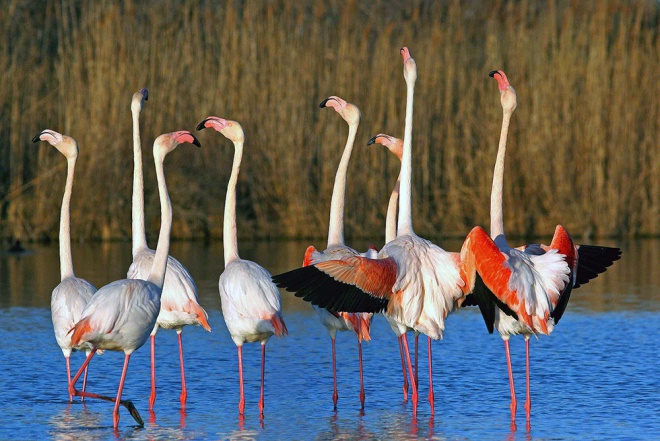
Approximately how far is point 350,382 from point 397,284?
1463mm

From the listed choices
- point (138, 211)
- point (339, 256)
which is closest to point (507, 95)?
point (339, 256)

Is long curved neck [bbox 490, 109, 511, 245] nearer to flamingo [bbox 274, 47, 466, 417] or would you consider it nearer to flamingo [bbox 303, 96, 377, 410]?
flamingo [bbox 274, 47, 466, 417]

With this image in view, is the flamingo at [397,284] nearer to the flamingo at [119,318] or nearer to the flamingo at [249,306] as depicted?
the flamingo at [249,306]

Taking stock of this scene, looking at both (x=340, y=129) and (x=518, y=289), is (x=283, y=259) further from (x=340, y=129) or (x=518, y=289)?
(x=518, y=289)

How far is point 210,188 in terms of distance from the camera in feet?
52.5

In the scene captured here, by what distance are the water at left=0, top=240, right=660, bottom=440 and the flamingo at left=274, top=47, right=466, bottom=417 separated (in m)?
0.59

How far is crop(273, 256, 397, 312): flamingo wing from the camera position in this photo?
6.23 m

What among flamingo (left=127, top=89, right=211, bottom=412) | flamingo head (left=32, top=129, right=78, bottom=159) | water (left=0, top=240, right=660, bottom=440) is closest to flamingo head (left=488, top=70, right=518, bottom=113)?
water (left=0, top=240, right=660, bottom=440)

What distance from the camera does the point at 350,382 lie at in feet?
25.3

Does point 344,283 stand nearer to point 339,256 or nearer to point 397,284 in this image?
point 397,284

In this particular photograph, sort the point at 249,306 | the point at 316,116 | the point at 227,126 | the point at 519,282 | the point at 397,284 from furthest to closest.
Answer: the point at 316,116, the point at 227,126, the point at 249,306, the point at 397,284, the point at 519,282

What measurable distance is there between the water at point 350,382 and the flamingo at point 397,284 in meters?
0.59

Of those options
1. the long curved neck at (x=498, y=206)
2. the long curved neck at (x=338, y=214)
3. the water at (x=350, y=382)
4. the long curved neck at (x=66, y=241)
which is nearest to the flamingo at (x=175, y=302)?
the water at (x=350, y=382)

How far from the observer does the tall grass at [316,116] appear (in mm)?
15523
